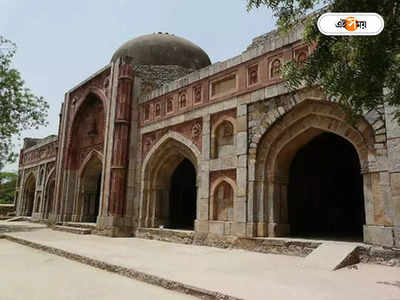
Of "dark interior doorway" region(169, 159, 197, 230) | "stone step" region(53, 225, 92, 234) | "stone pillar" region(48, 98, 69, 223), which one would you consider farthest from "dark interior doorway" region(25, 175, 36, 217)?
"dark interior doorway" region(169, 159, 197, 230)

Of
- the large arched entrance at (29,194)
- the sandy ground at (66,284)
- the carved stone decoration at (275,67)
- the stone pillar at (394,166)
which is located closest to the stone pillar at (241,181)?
the carved stone decoration at (275,67)

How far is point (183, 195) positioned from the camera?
44.4 ft

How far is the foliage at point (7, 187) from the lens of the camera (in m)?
34.9

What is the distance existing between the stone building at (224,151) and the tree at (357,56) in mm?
2796

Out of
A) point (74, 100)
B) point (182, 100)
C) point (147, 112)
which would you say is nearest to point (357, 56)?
point (182, 100)

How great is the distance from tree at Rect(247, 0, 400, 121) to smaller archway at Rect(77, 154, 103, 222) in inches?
486

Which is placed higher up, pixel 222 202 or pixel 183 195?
pixel 183 195

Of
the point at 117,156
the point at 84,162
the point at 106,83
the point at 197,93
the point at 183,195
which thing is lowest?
Answer: the point at 183,195

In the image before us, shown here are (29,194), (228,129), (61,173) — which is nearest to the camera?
(228,129)

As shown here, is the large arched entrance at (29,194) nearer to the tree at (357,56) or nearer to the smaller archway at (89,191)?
the smaller archway at (89,191)

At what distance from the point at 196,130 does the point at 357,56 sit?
261 inches

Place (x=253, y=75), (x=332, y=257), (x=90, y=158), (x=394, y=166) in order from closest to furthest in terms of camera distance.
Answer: (x=332, y=257), (x=394, y=166), (x=253, y=75), (x=90, y=158)

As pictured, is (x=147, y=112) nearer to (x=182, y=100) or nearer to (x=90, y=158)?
(x=182, y=100)

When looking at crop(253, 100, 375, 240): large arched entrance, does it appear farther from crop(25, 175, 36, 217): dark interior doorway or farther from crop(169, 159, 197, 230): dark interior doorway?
crop(25, 175, 36, 217): dark interior doorway
